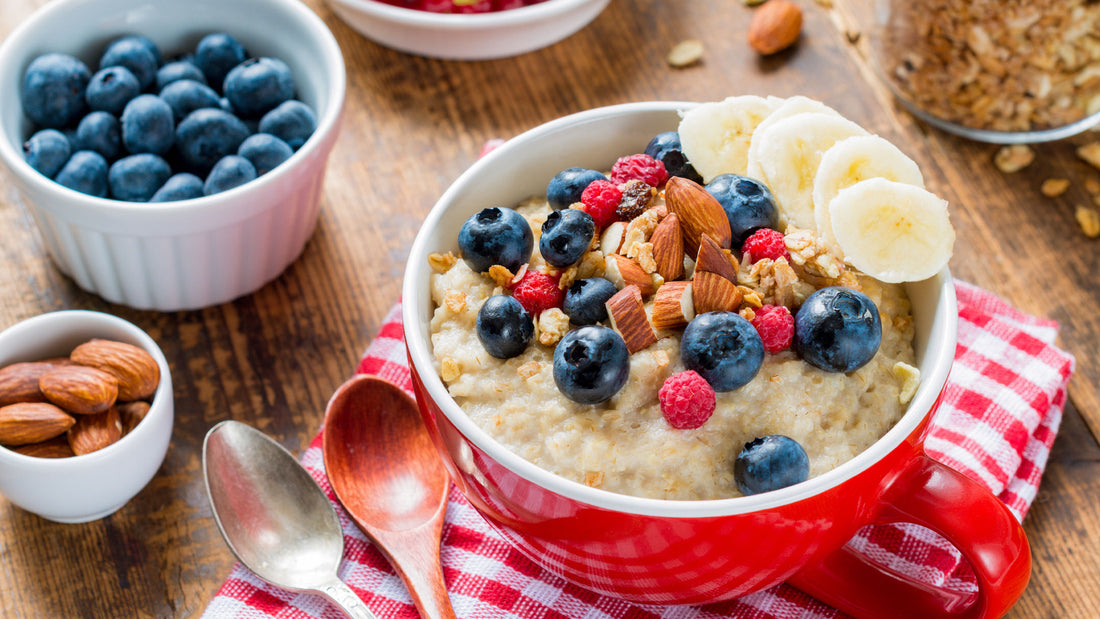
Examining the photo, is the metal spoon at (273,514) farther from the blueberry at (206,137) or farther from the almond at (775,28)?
the almond at (775,28)

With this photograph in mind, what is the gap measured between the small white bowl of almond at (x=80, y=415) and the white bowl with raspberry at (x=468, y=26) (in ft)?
2.74

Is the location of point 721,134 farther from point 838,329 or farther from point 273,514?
point 273,514

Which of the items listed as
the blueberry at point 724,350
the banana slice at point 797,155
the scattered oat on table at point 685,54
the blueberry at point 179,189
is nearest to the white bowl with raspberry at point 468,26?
the scattered oat on table at point 685,54

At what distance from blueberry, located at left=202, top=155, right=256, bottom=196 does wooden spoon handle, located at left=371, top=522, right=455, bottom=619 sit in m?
0.63

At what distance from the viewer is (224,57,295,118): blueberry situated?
1788 millimetres

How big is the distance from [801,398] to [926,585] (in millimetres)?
336

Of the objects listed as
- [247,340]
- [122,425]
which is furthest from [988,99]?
[122,425]

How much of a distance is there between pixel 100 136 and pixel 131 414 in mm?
494

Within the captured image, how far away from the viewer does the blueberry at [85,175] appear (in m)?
1.65

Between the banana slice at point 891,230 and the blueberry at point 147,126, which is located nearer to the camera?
the banana slice at point 891,230

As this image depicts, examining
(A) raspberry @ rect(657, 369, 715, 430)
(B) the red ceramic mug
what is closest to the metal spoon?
(B) the red ceramic mug

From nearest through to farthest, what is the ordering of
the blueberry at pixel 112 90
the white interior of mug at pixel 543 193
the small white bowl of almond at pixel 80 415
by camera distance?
the white interior of mug at pixel 543 193, the small white bowl of almond at pixel 80 415, the blueberry at pixel 112 90

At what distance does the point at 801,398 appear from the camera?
3.84 ft

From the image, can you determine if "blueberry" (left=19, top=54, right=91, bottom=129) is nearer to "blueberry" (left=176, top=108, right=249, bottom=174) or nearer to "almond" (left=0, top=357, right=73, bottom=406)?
"blueberry" (left=176, top=108, right=249, bottom=174)
